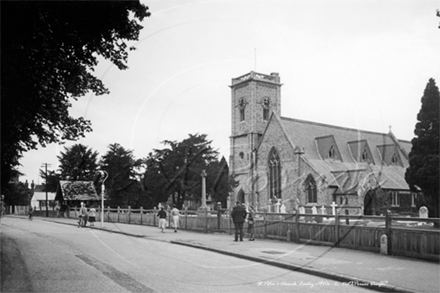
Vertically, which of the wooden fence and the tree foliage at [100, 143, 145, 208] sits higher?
the tree foliage at [100, 143, 145, 208]

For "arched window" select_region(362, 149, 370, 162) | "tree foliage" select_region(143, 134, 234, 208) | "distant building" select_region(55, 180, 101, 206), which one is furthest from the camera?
"distant building" select_region(55, 180, 101, 206)

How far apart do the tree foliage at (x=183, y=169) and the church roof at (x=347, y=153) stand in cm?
1155

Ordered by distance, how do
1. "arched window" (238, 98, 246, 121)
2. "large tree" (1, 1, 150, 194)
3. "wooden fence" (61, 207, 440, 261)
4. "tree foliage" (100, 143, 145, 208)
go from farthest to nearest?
"arched window" (238, 98, 246, 121) < "tree foliage" (100, 143, 145, 208) < "wooden fence" (61, 207, 440, 261) < "large tree" (1, 1, 150, 194)

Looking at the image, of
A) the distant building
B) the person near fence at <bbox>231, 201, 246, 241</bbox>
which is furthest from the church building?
the person near fence at <bbox>231, 201, 246, 241</bbox>

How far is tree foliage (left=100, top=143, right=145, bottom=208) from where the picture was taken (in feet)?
122

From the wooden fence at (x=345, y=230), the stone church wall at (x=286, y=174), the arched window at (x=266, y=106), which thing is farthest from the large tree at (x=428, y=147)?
the arched window at (x=266, y=106)

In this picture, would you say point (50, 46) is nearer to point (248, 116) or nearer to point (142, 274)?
point (142, 274)

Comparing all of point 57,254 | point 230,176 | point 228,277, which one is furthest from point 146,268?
point 230,176

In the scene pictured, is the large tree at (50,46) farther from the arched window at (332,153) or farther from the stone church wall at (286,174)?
the arched window at (332,153)

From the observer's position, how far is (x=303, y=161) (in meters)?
49.0

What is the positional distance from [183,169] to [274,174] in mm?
17315

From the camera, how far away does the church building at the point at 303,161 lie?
4584 cm

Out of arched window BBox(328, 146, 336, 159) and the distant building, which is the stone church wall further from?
the distant building

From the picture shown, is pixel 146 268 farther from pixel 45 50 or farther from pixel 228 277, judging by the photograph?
pixel 45 50
